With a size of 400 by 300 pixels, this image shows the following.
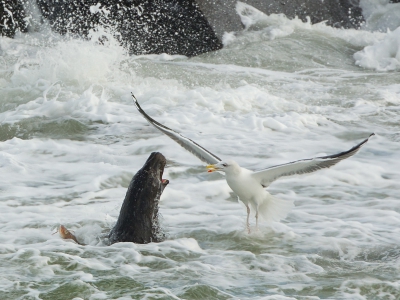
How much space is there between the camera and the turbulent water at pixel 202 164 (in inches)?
195

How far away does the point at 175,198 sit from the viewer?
7070mm

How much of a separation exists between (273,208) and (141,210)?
1413 millimetres

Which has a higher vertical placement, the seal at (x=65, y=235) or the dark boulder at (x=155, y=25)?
the dark boulder at (x=155, y=25)

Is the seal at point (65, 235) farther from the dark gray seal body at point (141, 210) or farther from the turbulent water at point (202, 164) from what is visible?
the dark gray seal body at point (141, 210)

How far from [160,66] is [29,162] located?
5648 mm

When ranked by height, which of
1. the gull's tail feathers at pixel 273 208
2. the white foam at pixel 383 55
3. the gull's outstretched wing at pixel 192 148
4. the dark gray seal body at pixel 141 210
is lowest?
the gull's tail feathers at pixel 273 208

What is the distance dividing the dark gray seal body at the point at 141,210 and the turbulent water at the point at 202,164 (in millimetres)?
112

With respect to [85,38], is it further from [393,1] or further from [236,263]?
[236,263]

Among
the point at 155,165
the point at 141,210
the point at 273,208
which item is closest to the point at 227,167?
the point at 273,208

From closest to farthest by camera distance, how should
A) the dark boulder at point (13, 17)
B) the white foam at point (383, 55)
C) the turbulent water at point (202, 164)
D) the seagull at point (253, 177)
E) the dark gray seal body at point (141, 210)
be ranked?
1. the turbulent water at point (202, 164)
2. the dark gray seal body at point (141, 210)
3. the seagull at point (253, 177)
4. the white foam at point (383, 55)
5. the dark boulder at point (13, 17)

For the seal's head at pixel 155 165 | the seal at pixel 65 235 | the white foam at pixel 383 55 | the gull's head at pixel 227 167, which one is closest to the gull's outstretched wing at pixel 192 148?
the gull's head at pixel 227 167

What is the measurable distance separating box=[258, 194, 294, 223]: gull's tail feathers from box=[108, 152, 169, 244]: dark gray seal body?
1.22 meters

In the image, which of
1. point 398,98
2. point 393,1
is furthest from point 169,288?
point 393,1

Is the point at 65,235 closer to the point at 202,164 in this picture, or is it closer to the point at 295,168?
the point at 295,168
